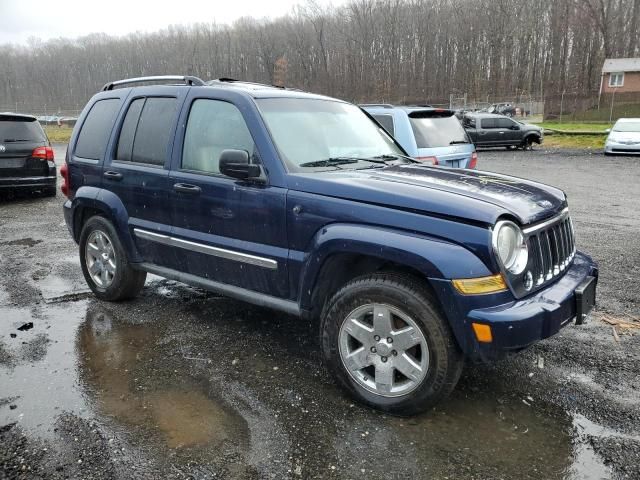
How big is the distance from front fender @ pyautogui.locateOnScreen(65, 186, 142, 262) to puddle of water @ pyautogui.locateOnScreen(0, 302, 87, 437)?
784 millimetres

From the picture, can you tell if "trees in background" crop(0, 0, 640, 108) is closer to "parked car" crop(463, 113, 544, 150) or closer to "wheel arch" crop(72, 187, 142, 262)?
"parked car" crop(463, 113, 544, 150)

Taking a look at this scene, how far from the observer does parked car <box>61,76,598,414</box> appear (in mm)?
2893

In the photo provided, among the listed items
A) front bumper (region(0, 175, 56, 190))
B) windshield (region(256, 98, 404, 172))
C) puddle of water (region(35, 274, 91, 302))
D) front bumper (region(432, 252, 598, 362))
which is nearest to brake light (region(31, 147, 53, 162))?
front bumper (region(0, 175, 56, 190))

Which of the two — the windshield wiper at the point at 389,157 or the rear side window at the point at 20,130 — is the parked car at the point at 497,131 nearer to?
the rear side window at the point at 20,130

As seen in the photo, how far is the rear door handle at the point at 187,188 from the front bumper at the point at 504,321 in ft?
6.86

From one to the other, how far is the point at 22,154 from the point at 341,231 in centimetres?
940

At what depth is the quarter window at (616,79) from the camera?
2021 inches

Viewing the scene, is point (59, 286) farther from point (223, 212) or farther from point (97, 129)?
point (223, 212)

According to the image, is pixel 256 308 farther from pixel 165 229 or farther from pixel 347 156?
pixel 347 156

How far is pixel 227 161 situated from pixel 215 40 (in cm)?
10396

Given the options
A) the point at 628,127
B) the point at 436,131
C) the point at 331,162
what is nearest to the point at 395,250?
the point at 331,162

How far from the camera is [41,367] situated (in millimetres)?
3877

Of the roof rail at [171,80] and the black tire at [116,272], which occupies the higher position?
the roof rail at [171,80]

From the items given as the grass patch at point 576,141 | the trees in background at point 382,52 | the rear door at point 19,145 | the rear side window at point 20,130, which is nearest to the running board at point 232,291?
the rear door at point 19,145
